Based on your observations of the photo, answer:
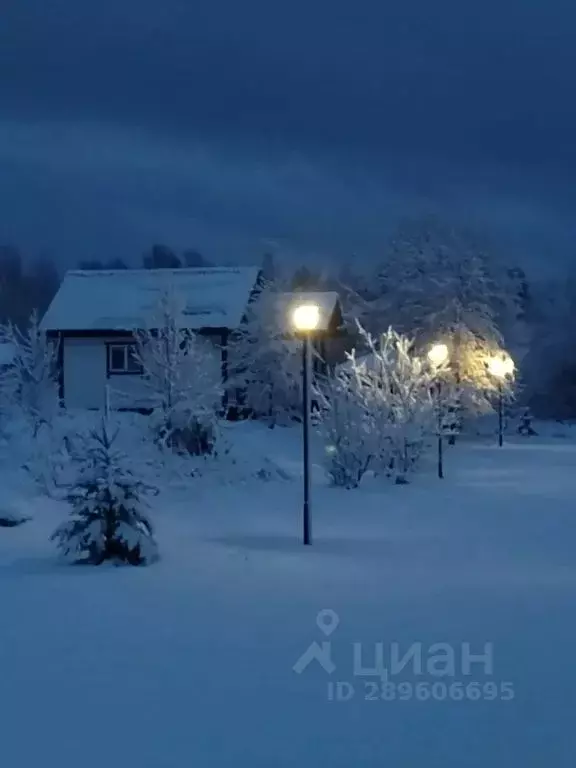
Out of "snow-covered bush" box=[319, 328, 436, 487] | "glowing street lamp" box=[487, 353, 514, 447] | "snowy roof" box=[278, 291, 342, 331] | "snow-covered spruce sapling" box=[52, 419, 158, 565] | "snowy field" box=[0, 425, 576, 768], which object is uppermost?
"snowy roof" box=[278, 291, 342, 331]

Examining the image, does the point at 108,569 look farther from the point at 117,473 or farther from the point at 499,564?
the point at 499,564

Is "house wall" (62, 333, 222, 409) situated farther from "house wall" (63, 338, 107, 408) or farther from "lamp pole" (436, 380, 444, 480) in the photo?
"lamp pole" (436, 380, 444, 480)

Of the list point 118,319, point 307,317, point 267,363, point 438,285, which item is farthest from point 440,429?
point 438,285

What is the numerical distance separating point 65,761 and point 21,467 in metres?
14.6

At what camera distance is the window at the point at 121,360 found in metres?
38.4

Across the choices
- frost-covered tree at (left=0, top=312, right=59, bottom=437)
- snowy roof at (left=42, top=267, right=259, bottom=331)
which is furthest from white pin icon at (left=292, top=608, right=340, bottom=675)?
snowy roof at (left=42, top=267, right=259, bottom=331)

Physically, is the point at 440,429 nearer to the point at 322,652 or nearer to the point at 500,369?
the point at 500,369

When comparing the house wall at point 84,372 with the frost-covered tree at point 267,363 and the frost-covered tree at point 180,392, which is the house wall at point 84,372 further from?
the frost-covered tree at point 180,392

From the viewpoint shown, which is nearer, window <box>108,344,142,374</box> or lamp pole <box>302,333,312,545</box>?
lamp pole <box>302,333,312,545</box>

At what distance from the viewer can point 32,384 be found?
26.2 meters

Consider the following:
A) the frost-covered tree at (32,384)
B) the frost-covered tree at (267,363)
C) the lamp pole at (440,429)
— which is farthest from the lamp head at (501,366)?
the frost-covered tree at (32,384)

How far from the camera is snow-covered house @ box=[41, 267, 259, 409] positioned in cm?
3822

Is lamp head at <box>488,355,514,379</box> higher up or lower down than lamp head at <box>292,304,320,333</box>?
higher up

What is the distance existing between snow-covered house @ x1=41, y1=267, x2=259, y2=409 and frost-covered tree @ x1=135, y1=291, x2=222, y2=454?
1185cm
